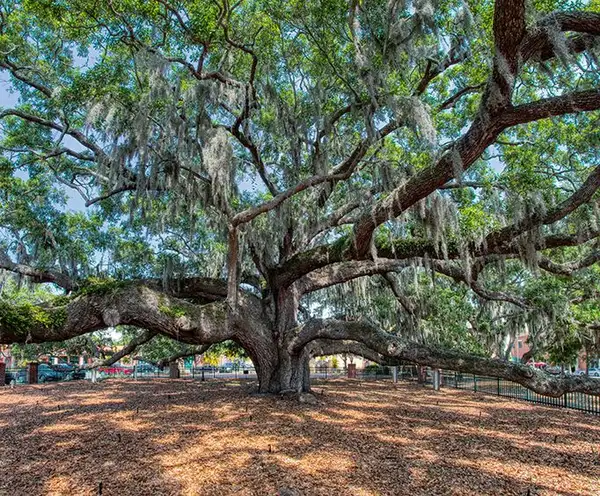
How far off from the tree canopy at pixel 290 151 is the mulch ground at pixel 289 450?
1345 mm

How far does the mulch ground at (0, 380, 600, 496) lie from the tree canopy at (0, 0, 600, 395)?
4.41 feet

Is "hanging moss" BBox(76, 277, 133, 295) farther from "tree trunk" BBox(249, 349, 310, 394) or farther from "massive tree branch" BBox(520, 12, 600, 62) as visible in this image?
"massive tree branch" BBox(520, 12, 600, 62)

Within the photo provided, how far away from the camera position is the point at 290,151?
1148 centimetres

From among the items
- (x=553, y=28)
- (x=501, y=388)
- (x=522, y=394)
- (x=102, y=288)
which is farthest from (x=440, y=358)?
(x=501, y=388)

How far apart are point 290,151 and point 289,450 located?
25.5ft

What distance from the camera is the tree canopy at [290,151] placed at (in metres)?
7.21

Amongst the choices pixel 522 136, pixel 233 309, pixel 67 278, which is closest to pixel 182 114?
pixel 233 309

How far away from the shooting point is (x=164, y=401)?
1070 centimetres

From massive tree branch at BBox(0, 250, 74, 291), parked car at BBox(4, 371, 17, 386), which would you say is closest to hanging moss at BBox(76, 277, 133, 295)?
massive tree branch at BBox(0, 250, 74, 291)

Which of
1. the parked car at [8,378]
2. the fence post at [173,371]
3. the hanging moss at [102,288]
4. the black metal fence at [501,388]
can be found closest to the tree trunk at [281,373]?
the hanging moss at [102,288]

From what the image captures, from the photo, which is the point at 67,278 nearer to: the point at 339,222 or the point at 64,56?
the point at 64,56

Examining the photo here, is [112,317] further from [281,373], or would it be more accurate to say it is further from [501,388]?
[501,388]

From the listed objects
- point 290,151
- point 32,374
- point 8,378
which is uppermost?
point 290,151

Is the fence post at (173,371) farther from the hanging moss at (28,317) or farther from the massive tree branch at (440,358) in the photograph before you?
the hanging moss at (28,317)
